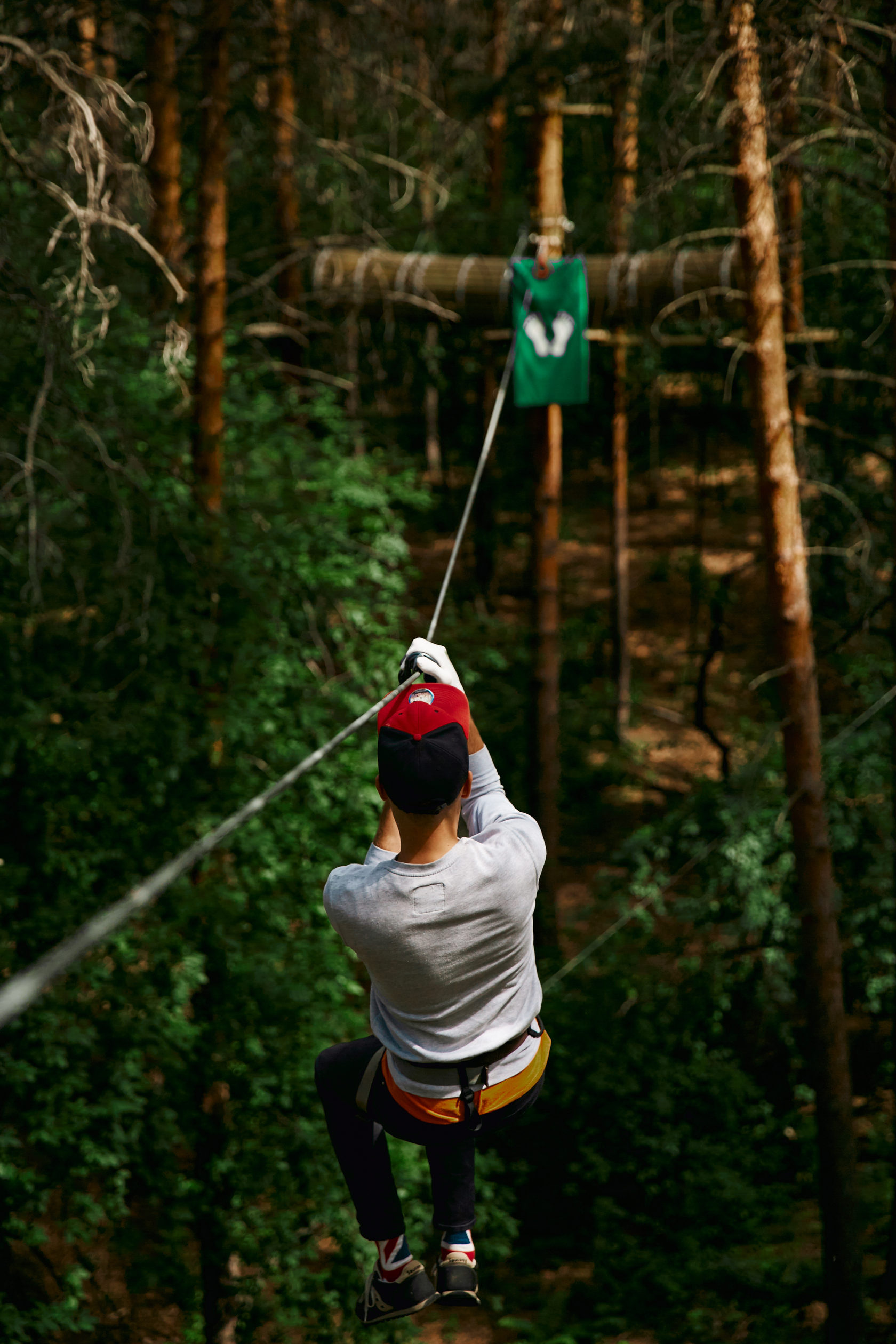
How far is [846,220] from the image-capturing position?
9.88 m

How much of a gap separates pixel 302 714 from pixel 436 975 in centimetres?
548

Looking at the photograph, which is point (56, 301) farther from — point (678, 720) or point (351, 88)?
point (678, 720)

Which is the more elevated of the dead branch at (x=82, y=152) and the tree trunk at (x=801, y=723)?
the dead branch at (x=82, y=152)

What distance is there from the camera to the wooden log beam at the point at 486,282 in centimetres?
941

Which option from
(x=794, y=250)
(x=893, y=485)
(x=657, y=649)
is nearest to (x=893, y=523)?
(x=893, y=485)

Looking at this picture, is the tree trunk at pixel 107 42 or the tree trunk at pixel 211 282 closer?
the tree trunk at pixel 107 42

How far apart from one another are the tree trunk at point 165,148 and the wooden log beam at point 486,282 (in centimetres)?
150

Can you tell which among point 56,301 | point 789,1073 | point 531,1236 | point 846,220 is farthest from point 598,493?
point 56,301

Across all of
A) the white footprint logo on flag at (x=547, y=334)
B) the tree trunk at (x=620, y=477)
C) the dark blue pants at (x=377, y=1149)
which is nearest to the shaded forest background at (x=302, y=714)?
the white footprint logo on flag at (x=547, y=334)

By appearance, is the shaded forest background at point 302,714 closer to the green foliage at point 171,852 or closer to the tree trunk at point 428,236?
the green foliage at point 171,852

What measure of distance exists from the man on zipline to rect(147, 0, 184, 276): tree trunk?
6608mm

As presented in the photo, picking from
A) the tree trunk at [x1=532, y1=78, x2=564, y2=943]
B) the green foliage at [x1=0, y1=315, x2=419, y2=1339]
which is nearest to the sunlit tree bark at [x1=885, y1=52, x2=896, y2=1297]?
the tree trunk at [x1=532, y1=78, x2=564, y2=943]

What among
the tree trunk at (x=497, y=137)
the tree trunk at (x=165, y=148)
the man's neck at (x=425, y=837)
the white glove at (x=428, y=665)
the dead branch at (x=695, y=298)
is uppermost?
the tree trunk at (x=497, y=137)

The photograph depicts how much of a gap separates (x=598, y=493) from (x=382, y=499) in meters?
13.0
